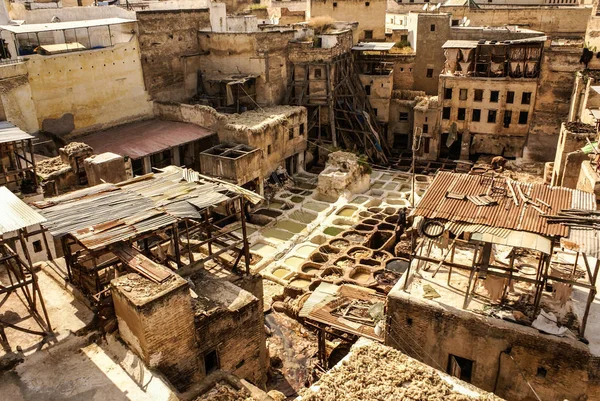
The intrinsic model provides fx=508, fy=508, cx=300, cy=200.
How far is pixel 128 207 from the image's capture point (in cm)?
1400

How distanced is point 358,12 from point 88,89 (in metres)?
27.0

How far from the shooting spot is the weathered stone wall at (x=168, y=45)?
33469 mm

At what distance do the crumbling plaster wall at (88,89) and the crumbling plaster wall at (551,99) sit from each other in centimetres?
2695

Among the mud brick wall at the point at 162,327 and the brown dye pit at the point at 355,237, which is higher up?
the mud brick wall at the point at 162,327

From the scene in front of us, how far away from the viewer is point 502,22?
4791 cm

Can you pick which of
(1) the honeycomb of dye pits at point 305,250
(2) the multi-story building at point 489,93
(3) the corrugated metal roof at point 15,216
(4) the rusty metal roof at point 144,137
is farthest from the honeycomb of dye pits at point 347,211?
(3) the corrugated metal roof at point 15,216

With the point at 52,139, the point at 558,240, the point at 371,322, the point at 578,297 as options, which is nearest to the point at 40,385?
the point at 371,322

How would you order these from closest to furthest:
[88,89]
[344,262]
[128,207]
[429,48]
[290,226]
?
[128,207]
[344,262]
[290,226]
[88,89]
[429,48]

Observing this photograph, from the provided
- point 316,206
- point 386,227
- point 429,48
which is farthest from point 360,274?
point 429,48

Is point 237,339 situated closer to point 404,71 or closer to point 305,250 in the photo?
point 305,250

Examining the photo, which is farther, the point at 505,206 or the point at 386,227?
the point at 386,227

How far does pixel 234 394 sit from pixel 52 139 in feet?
72.9

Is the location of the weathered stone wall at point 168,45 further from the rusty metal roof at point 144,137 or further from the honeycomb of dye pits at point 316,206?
the honeycomb of dye pits at point 316,206

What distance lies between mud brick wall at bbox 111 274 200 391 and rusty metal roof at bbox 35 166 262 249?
1.65 meters
